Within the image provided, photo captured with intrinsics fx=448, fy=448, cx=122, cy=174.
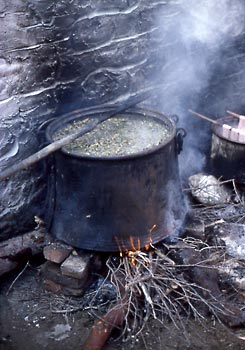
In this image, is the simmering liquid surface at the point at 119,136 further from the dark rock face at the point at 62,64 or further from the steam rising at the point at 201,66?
the steam rising at the point at 201,66

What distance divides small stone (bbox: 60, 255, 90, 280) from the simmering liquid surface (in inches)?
32.7

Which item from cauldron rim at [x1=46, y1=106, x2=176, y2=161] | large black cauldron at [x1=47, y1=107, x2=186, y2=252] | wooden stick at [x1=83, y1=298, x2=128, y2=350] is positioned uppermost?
cauldron rim at [x1=46, y1=106, x2=176, y2=161]

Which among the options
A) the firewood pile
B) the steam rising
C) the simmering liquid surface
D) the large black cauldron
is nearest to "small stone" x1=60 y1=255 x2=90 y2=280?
the firewood pile

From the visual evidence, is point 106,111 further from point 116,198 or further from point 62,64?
point 116,198

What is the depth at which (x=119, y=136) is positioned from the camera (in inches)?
146

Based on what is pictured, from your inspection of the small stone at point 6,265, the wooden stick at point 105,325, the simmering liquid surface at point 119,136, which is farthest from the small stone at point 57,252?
the simmering liquid surface at point 119,136

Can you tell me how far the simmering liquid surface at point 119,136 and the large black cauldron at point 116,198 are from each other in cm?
13

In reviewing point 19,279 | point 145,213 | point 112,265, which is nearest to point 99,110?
point 145,213

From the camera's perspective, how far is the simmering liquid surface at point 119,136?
11.5 feet

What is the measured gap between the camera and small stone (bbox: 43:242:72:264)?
11.5 feet

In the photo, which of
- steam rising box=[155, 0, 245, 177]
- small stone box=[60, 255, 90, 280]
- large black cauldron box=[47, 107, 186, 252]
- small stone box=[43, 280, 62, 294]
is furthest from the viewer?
steam rising box=[155, 0, 245, 177]

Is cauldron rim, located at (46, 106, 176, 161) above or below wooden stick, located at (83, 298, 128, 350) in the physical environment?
above

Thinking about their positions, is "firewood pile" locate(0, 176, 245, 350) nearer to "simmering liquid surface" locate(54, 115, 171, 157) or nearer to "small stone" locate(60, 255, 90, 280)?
"small stone" locate(60, 255, 90, 280)

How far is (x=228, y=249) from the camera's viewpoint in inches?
156
